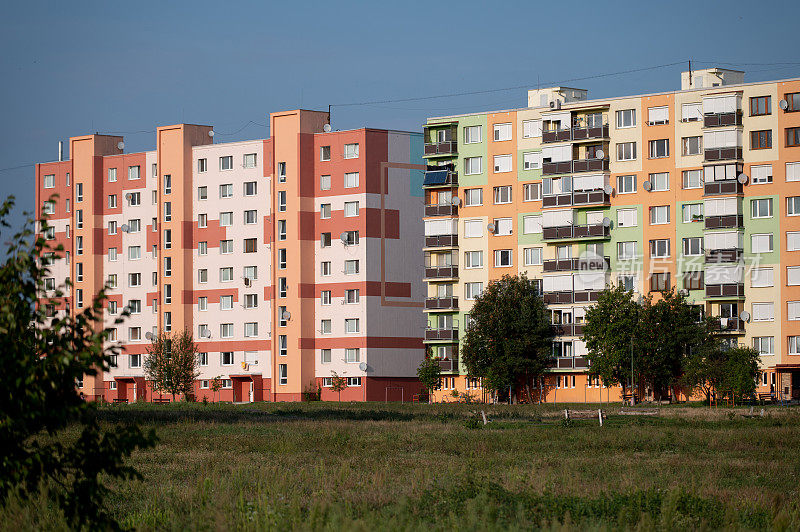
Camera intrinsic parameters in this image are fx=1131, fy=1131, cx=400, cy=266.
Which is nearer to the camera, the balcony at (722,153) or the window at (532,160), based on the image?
the balcony at (722,153)

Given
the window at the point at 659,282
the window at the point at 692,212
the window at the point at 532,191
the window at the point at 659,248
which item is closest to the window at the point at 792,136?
the window at the point at 692,212

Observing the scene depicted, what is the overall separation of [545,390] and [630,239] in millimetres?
14917

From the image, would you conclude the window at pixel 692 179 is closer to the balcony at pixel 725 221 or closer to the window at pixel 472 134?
the balcony at pixel 725 221

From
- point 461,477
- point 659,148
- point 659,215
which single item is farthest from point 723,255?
point 461,477

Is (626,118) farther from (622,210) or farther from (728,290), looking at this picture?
(728,290)

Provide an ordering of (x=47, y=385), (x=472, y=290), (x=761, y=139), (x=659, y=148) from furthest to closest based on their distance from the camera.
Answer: (x=472, y=290), (x=659, y=148), (x=761, y=139), (x=47, y=385)

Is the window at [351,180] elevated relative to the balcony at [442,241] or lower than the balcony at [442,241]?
elevated

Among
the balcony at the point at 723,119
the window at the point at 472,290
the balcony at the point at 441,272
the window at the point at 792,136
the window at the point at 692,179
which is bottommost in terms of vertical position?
the window at the point at 472,290

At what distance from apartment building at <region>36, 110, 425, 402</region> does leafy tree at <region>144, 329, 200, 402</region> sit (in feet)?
9.81

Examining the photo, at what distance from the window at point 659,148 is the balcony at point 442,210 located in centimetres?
1944

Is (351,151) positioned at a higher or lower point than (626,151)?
higher

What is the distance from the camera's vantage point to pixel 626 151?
9656 centimetres

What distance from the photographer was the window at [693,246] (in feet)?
302

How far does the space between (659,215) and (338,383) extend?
33.2 m
